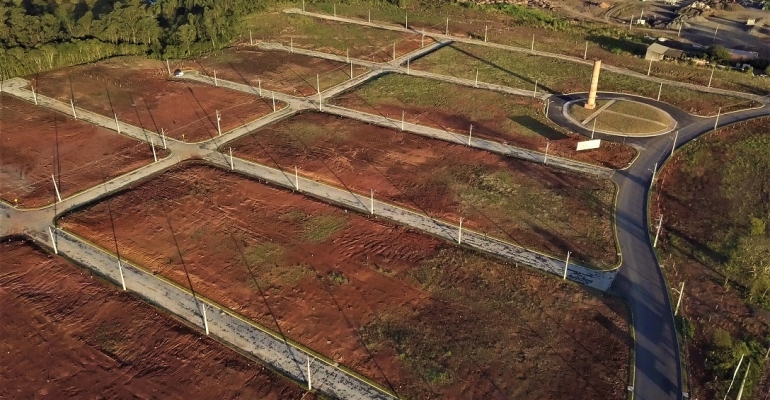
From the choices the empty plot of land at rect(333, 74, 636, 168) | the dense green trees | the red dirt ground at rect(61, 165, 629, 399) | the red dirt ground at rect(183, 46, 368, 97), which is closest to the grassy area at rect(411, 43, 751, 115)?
the empty plot of land at rect(333, 74, 636, 168)

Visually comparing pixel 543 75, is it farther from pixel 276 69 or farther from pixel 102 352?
pixel 102 352

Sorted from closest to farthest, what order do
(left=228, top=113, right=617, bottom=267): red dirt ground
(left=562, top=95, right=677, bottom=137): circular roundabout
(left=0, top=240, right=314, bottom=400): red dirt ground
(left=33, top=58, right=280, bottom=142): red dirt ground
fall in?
(left=0, top=240, right=314, bottom=400): red dirt ground, (left=228, top=113, right=617, bottom=267): red dirt ground, (left=562, top=95, right=677, bottom=137): circular roundabout, (left=33, top=58, right=280, bottom=142): red dirt ground

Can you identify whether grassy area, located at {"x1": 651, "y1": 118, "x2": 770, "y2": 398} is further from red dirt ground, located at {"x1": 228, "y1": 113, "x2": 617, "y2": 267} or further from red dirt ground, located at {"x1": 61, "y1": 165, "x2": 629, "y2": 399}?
Result: red dirt ground, located at {"x1": 228, "y1": 113, "x2": 617, "y2": 267}

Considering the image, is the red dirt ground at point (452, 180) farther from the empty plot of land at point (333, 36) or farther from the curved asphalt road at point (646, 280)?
the empty plot of land at point (333, 36)

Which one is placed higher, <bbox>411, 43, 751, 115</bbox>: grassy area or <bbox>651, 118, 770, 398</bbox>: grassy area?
<bbox>411, 43, 751, 115</bbox>: grassy area

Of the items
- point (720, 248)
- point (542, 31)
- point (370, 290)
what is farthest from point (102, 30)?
Result: point (720, 248)

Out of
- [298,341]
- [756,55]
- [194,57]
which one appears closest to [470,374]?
[298,341]

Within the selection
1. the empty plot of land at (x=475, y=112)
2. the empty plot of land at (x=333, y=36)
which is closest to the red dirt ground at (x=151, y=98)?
the empty plot of land at (x=475, y=112)

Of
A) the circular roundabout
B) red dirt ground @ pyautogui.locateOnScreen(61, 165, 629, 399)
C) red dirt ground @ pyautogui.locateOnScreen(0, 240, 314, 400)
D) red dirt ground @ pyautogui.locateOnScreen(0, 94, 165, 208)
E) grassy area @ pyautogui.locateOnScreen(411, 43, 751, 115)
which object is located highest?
grassy area @ pyautogui.locateOnScreen(411, 43, 751, 115)
